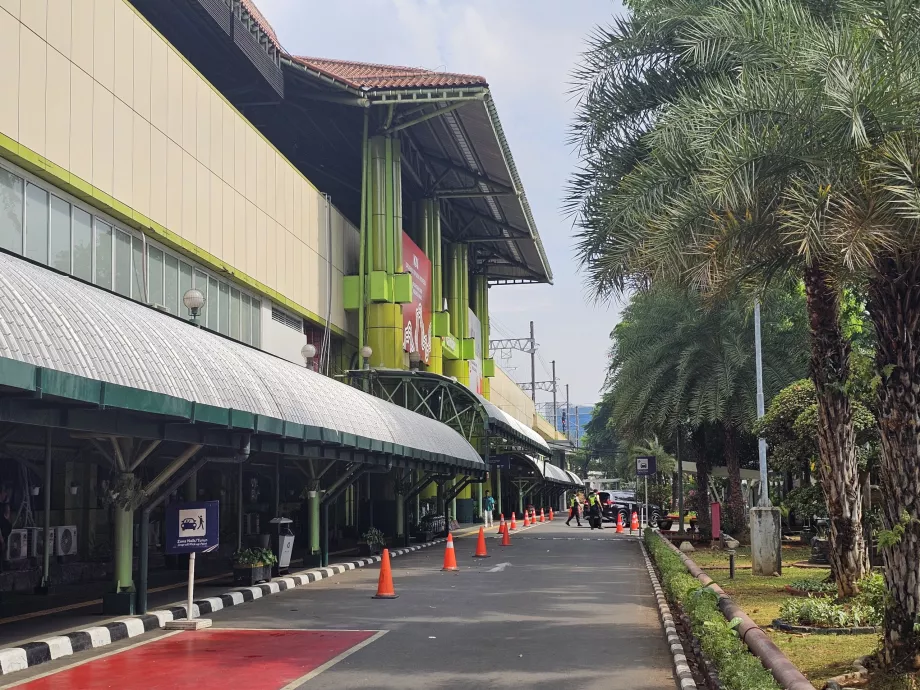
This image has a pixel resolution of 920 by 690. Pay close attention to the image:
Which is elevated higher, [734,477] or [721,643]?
[734,477]

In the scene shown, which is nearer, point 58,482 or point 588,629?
point 588,629

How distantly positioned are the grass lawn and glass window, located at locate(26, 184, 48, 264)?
498 inches

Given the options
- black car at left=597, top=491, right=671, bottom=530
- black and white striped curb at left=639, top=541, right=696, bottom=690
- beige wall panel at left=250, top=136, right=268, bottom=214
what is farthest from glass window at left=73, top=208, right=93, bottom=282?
black car at left=597, top=491, right=671, bottom=530

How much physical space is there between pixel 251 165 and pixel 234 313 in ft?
12.7

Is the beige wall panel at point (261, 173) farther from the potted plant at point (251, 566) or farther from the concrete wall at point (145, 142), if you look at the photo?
the potted plant at point (251, 566)

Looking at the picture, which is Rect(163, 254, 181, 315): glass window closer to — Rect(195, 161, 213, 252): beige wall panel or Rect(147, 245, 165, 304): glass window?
Rect(147, 245, 165, 304): glass window

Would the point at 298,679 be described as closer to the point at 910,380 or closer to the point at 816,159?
the point at 910,380

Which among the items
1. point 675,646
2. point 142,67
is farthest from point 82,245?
point 675,646

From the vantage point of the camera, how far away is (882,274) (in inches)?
392

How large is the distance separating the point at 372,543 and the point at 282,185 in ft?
33.5

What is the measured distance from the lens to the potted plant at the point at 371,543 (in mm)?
28547

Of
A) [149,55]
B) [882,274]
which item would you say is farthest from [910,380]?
[149,55]

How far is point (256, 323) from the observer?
29.6 meters

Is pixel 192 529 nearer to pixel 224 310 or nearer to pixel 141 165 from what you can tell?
pixel 141 165
